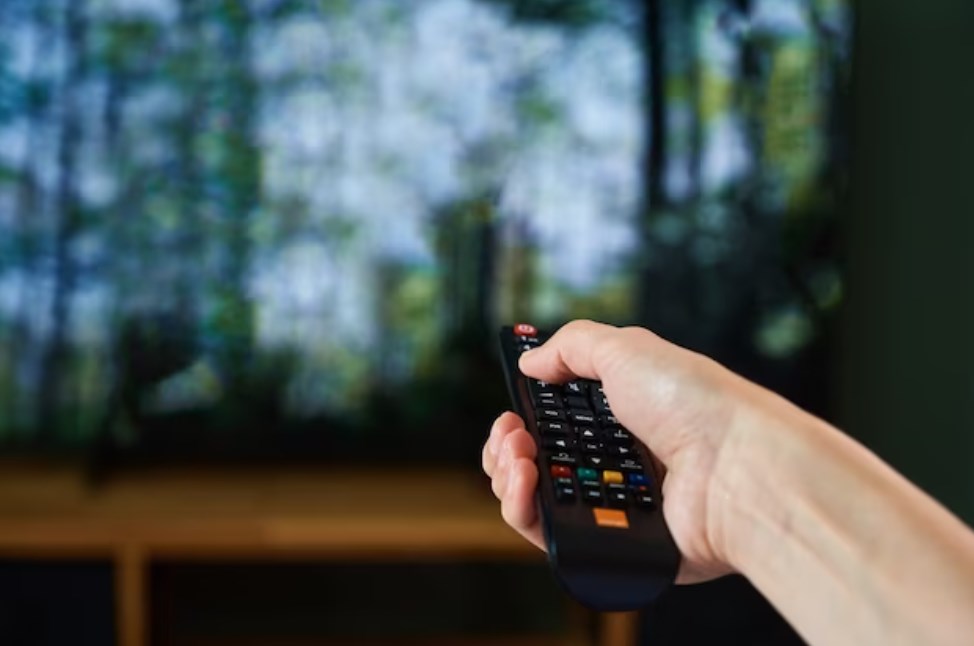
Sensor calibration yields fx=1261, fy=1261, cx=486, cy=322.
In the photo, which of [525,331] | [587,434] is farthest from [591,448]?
[525,331]

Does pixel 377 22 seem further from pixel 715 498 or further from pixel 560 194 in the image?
pixel 715 498

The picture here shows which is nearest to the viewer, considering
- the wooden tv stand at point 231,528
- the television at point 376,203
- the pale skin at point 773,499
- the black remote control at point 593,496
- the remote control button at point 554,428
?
the pale skin at point 773,499

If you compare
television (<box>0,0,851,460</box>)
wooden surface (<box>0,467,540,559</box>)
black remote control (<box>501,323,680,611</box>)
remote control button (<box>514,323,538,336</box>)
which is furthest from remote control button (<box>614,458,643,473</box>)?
television (<box>0,0,851,460</box>)

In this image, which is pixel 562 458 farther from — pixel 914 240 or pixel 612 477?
pixel 914 240

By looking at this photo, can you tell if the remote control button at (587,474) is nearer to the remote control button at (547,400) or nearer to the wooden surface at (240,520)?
the remote control button at (547,400)

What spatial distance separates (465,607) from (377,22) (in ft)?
2.93

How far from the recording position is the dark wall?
2.07 metres

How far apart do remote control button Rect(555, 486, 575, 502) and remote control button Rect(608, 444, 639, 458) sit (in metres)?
0.07

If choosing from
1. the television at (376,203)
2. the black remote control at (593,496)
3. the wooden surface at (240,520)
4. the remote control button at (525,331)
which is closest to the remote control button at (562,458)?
the black remote control at (593,496)

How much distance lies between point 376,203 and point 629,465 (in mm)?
1114

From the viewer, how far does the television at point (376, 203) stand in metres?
1.82

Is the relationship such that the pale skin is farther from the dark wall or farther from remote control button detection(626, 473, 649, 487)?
the dark wall

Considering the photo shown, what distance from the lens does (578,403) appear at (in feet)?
2.72

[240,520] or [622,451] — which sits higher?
[622,451]
